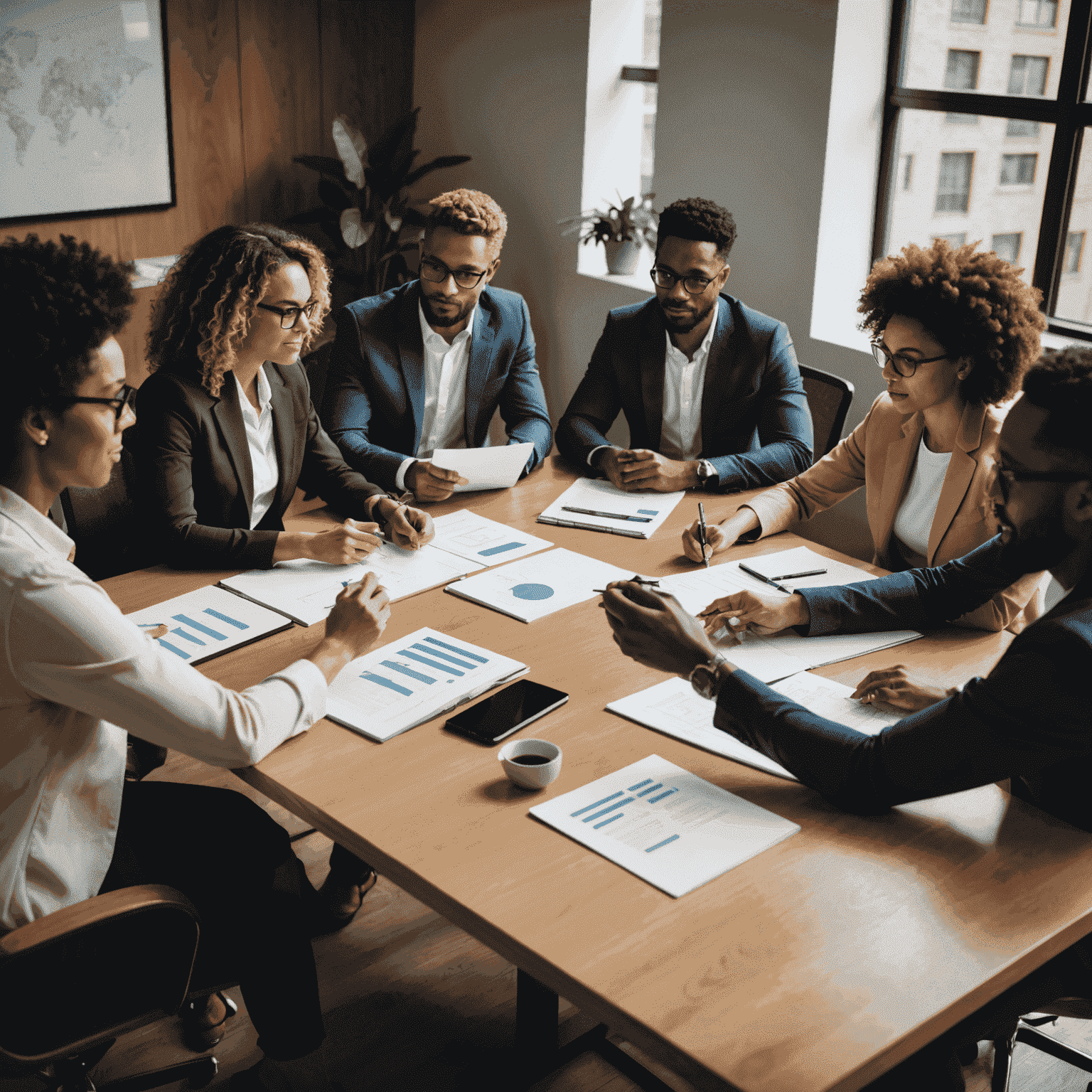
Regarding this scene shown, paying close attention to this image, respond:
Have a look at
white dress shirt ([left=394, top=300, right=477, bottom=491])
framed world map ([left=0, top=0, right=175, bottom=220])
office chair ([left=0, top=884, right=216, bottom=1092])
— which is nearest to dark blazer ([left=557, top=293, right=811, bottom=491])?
white dress shirt ([left=394, top=300, right=477, bottom=491])

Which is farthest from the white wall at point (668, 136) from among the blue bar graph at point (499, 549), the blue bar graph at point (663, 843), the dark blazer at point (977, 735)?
the blue bar graph at point (663, 843)

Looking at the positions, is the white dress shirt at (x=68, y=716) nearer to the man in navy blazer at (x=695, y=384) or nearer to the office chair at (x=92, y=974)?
the office chair at (x=92, y=974)

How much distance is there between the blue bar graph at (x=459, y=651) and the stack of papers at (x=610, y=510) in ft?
2.09

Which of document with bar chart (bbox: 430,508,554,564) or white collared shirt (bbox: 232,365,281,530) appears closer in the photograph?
document with bar chart (bbox: 430,508,554,564)

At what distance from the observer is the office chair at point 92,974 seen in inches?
54.8

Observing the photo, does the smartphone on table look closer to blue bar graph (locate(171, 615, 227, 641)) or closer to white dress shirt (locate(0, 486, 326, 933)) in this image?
white dress shirt (locate(0, 486, 326, 933))

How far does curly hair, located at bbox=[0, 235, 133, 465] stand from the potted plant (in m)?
2.99

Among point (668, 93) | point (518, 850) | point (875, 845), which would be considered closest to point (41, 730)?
point (518, 850)

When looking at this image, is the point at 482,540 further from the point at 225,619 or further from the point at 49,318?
the point at 49,318

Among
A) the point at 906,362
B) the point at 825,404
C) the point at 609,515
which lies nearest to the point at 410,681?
the point at 609,515

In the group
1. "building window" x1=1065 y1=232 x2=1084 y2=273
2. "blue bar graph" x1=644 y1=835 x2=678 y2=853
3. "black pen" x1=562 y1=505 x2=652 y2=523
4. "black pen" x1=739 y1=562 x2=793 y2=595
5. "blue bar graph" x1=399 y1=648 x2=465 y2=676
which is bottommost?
"blue bar graph" x1=644 y1=835 x2=678 y2=853

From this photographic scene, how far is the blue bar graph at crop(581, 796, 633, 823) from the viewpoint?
4.91 feet

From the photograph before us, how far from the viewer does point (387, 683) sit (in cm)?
183

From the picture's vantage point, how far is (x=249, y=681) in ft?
5.99
